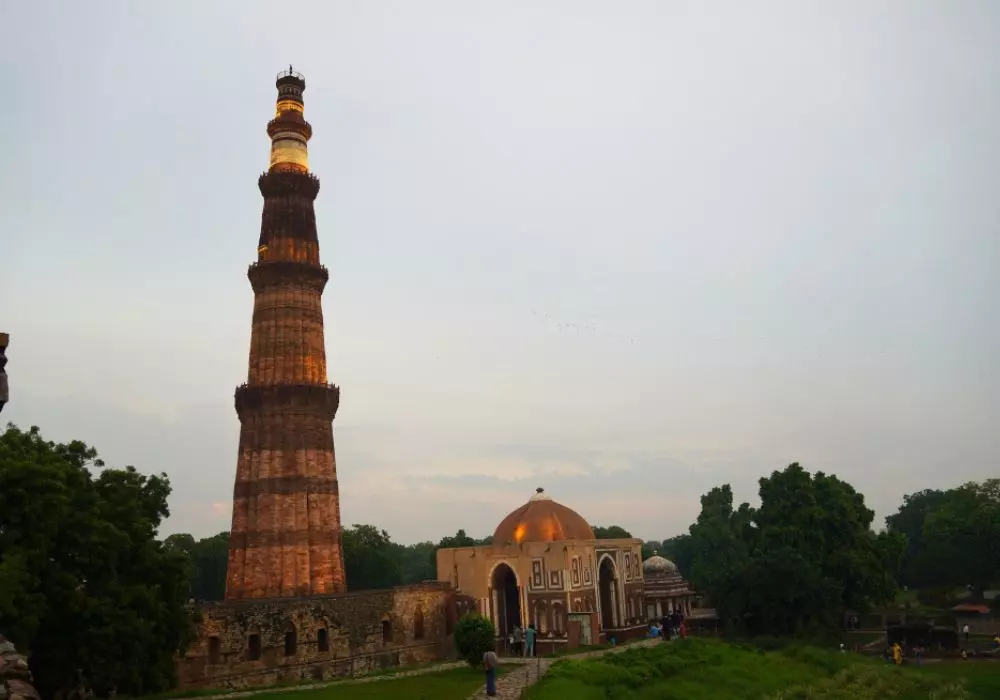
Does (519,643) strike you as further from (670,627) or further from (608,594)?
(670,627)

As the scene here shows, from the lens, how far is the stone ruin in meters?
11.7

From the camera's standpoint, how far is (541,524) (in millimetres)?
39094

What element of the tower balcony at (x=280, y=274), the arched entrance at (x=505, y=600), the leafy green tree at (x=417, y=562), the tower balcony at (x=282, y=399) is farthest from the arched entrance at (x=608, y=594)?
the leafy green tree at (x=417, y=562)

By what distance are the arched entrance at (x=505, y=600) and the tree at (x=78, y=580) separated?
18424mm

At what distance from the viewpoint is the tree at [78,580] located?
740 inches

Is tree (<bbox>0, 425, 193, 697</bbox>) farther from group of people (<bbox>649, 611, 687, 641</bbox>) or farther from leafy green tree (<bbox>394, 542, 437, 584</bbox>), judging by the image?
leafy green tree (<bbox>394, 542, 437, 584</bbox>)

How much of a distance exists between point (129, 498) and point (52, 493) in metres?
3.65

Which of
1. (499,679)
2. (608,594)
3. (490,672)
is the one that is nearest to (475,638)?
(499,679)

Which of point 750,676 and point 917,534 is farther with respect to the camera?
point 917,534

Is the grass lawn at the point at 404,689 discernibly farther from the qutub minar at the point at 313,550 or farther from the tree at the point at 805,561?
the tree at the point at 805,561

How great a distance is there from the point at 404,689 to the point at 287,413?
15.7 meters

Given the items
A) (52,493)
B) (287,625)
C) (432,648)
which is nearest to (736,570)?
(432,648)

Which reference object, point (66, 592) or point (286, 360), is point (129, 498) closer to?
point (66, 592)

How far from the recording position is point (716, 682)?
27984 mm
